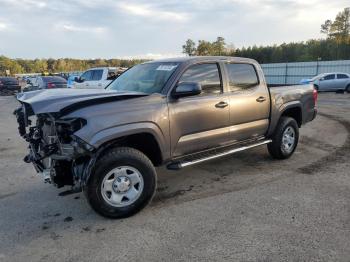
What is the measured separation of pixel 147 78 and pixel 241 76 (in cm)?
159

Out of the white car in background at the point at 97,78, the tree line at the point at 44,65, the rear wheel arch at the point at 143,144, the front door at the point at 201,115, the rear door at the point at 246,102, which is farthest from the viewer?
the tree line at the point at 44,65

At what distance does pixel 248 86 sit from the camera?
17.8 ft

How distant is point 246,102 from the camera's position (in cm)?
525

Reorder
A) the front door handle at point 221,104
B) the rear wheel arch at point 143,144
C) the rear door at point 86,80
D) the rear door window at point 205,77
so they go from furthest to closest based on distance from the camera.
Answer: the rear door at point 86,80
the front door handle at point 221,104
the rear door window at point 205,77
the rear wheel arch at point 143,144

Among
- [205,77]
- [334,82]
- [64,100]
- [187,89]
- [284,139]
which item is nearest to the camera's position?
[64,100]

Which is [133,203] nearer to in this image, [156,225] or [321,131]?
[156,225]

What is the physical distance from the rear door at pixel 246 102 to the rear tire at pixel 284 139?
0.38 m

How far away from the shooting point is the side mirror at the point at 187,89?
4156mm

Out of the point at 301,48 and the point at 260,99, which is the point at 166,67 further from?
the point at 301,48

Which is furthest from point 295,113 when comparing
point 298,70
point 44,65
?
point 44,65

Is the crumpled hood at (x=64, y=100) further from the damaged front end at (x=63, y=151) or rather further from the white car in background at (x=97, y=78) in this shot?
the white car in background at (x=97, y=78)

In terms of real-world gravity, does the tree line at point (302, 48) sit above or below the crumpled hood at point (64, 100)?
above

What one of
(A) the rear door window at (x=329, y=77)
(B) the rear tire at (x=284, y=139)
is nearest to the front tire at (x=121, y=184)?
(B) the rear tire at (x=284, y=139)

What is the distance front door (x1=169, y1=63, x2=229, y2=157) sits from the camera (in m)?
4.32
